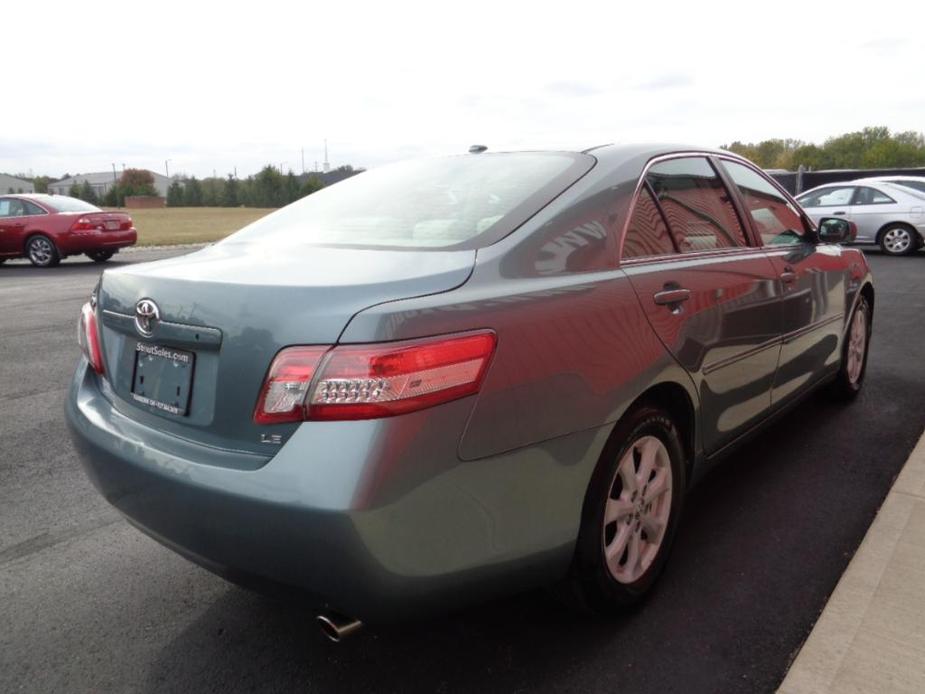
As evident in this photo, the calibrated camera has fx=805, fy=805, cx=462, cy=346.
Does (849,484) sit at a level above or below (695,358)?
below

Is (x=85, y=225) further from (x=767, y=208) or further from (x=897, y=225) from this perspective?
(x=897, y=225)

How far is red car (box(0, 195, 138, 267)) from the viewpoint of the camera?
15719 mm

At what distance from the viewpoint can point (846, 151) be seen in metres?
116

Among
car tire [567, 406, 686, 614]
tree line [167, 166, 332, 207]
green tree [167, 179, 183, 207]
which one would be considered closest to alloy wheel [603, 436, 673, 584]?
car tire [567, 406, 686, 614]

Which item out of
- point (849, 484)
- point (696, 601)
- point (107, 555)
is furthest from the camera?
point (849, 484)

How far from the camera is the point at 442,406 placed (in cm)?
191

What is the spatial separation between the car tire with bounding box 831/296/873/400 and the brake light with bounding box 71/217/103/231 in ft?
48.0

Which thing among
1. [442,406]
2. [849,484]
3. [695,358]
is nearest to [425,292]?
[442,406]

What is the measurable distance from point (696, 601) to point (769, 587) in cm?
29

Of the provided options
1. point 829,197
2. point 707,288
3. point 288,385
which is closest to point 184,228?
point 829,197

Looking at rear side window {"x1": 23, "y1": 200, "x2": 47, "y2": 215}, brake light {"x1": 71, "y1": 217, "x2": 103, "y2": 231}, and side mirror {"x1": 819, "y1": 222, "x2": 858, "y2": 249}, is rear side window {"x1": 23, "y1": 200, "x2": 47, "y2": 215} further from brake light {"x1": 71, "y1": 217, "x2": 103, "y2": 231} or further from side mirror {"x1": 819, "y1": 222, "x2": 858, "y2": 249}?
side mirror {"x1": 819, "y1": 222, "x2": 858, "y2": 249}

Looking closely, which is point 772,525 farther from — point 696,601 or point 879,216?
point 879,216

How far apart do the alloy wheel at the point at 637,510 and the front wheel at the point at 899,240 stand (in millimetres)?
14520

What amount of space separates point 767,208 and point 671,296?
1.54 m
